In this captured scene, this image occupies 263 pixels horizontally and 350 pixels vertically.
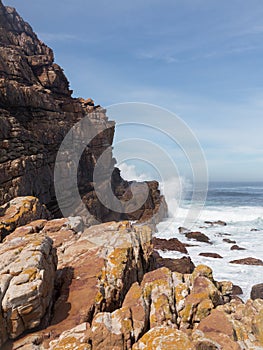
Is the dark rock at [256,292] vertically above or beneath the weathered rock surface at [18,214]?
beneath

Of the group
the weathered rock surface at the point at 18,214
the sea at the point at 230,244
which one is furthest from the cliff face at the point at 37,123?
the sea at the point at 230,244

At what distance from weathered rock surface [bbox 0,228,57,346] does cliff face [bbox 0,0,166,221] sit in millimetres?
19275

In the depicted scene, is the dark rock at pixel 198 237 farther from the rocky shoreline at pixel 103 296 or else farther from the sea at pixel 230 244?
the rocky shoreline at pixel 103 296

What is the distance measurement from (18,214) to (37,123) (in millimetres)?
26349

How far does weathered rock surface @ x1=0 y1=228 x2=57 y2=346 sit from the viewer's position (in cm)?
613

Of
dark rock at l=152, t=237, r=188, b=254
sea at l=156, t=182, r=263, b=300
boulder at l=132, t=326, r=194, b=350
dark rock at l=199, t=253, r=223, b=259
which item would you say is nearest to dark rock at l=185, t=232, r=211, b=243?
sea at l=156, t=182, r=263, b=300

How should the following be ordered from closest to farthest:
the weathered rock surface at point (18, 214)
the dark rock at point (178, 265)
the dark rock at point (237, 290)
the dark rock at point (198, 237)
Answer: the weathered rock surface at point (18, 214)
the dark rock at point (237, 290)
the dark rock at point (178, 265)
the dark rock at point (198, 237)

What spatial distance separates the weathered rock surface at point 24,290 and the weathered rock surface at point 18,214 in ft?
22.5

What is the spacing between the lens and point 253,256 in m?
29.6

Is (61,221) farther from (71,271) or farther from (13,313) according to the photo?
(13,313)

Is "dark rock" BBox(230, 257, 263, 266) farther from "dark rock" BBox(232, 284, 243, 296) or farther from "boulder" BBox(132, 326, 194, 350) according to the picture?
"boulder" BBox(132, 326, 194, 350)

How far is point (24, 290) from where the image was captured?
6.38 m

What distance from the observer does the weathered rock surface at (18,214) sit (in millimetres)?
14241

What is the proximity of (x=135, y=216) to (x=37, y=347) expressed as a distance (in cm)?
4646
